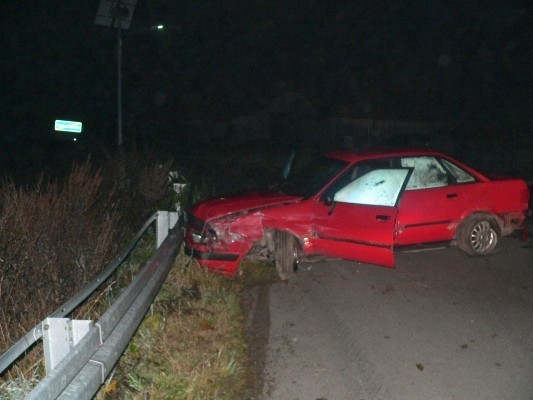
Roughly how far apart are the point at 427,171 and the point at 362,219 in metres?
1.58

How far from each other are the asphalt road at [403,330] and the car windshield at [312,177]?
1.11 metres

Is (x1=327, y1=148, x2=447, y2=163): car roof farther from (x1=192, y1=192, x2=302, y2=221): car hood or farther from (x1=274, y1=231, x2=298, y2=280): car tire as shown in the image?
(x1=274, y1=231, x2=298, y2=280): car tire

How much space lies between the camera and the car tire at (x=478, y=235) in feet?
31.4

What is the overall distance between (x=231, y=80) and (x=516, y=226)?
127 feet

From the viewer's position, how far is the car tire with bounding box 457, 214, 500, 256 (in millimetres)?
9578

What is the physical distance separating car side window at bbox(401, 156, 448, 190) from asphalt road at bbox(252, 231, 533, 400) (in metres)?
1.13

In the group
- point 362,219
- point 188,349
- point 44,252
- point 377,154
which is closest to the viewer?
point 188,349

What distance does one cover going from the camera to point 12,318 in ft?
19.6

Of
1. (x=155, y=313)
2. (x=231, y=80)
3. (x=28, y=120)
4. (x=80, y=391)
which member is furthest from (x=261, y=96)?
(x=80, y=391)

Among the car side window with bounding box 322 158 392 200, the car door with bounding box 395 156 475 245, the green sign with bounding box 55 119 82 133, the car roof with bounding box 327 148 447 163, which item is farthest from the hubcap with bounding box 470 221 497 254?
the green sign with bounding box 55 119 82 133

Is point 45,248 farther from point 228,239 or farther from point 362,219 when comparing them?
point 362,219

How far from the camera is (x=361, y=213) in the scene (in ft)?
28.2

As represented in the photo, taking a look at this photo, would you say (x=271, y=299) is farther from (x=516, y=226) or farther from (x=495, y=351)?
(x=516, y=226)

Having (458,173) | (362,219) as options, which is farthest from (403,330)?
(458,173)
